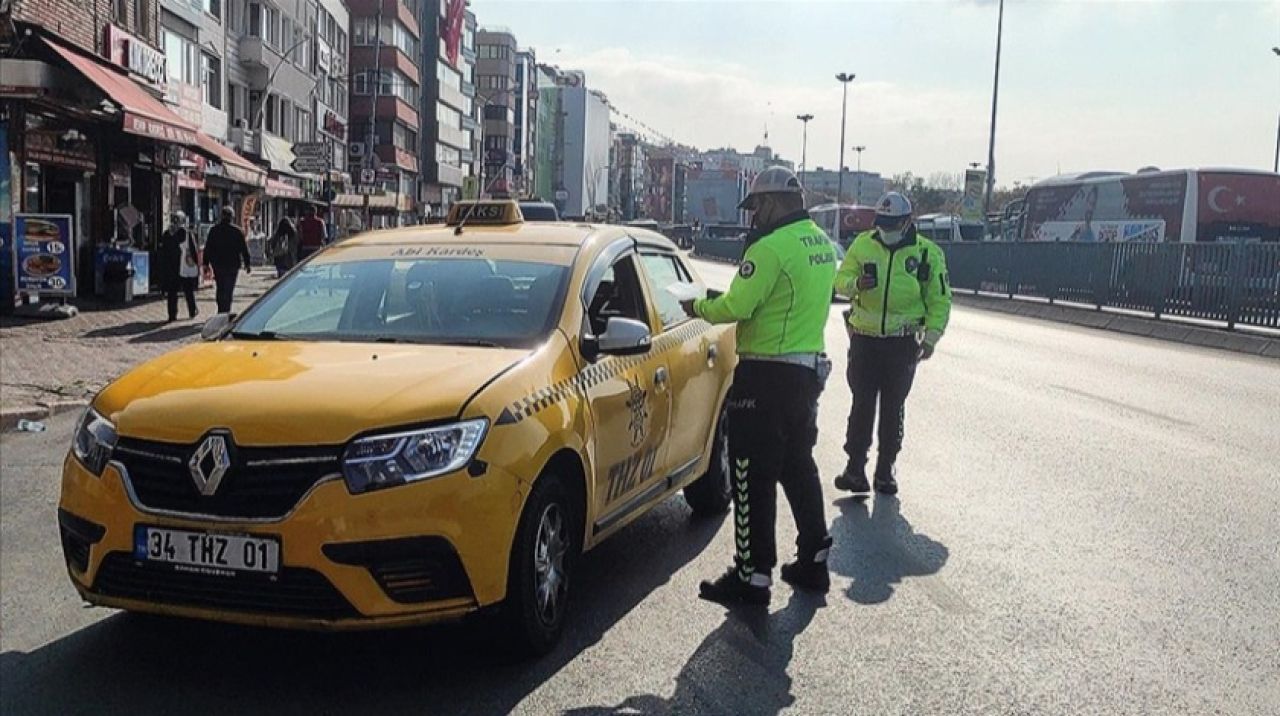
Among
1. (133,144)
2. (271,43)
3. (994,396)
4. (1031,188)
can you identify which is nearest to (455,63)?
(271,43)

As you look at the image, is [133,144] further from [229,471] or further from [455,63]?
[455,63]

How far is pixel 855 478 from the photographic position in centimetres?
777

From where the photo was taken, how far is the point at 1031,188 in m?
39.7

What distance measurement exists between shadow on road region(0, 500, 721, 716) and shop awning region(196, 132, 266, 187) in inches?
783

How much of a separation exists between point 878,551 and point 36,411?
7.24m

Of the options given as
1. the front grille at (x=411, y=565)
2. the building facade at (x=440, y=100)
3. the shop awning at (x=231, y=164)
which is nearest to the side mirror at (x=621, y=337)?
the front grille at (x=411, y=565)

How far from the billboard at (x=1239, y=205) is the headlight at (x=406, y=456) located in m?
31.2

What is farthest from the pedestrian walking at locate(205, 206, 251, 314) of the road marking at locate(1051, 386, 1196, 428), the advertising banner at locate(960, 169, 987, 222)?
the advertising banner at locate(960, 169, 987, 222)

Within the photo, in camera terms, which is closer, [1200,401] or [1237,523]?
[1237,523]

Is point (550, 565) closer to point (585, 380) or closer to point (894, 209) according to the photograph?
point (585, 380)

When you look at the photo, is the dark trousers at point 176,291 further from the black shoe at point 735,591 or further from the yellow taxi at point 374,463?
the black shoe at point 735,591

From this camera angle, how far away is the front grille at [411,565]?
3848mm

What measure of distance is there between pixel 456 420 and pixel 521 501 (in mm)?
401

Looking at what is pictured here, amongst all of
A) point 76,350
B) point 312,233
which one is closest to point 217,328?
point 76,350
